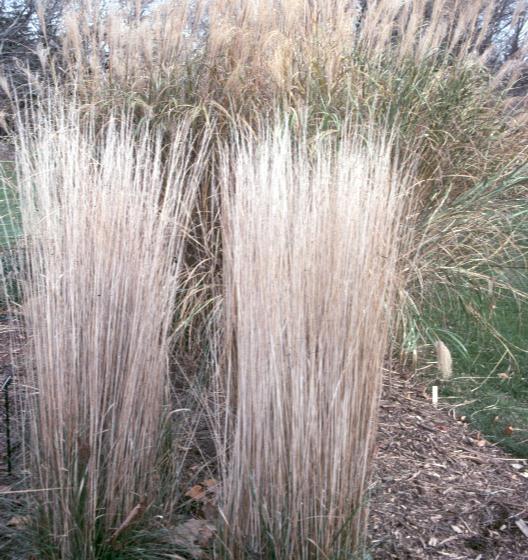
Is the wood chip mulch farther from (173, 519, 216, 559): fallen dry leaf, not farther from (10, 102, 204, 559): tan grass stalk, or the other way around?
(10, 102, 204, 559): tan grass stalk

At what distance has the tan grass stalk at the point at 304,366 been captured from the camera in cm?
212

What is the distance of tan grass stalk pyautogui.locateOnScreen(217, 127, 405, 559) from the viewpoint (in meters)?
2.12

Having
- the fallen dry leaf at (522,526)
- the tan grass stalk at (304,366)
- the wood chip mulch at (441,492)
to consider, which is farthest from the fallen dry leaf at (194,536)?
the fallen dry leaf at (522,526)

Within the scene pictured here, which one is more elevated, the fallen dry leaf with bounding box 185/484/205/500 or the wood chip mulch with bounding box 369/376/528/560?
the fallen dry leaf with bounding box 185/484/205/500

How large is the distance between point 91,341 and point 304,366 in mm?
712

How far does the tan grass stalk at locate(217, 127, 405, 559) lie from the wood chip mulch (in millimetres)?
448

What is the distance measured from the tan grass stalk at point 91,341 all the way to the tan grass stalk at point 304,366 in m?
0.36

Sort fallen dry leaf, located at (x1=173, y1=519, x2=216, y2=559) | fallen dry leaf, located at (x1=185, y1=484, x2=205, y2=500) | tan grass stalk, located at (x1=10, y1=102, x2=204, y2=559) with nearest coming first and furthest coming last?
tan grass stalk, located at (x1=10, y1=102, x2=204, y2=559) → fallen dry leaf, located at (x1=173, y1=519, x2=216, y2=559) → fallen dry leaf, located at (x1=185, y1=484, x2=205, y2=500)

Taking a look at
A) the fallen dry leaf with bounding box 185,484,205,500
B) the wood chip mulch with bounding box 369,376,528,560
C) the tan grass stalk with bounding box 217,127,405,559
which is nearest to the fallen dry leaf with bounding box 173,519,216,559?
the fallen dry leaf with bounding box 185,484,205,500

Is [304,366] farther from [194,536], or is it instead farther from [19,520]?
[19,520]

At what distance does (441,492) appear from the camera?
309 cm

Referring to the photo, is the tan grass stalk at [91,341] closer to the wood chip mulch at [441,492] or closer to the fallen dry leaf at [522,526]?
the wood chip mulch at [441,492]

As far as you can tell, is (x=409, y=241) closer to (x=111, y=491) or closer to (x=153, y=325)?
(x=153, y=325)

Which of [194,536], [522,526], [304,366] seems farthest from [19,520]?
[522,526]
